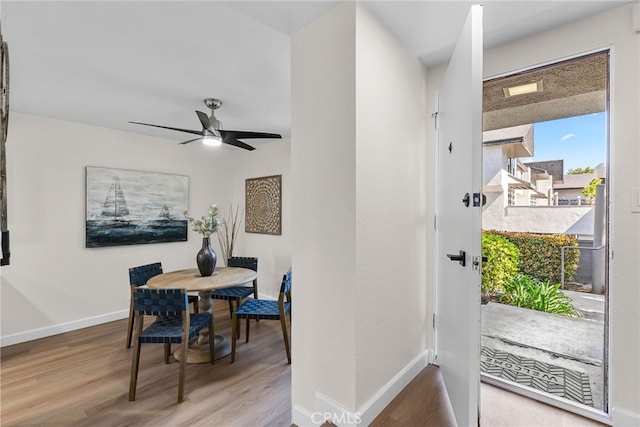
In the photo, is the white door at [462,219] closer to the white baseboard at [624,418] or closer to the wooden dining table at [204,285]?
the white baseboard at [624,418]

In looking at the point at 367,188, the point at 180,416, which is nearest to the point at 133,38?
the point at 367,188

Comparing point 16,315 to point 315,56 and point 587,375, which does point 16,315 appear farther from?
point 587,375

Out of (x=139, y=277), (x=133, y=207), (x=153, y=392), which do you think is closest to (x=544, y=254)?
(x=153, y=392)

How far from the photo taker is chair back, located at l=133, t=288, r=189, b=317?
2076 millimetres

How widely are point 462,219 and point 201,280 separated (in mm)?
2238

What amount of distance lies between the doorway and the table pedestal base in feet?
7.03

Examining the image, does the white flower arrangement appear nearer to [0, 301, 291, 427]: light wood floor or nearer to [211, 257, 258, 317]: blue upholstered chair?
[211, 257, 258, 317]: blue upholstered chair

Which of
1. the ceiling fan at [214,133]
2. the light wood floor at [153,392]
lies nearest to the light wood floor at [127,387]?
the light wood floor at [153,392]

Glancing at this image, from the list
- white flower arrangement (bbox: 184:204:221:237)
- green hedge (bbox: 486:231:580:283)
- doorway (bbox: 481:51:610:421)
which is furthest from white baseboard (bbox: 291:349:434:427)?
white flower arrangement (bbox: 184:204:221:237)

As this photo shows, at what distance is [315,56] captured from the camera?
164cm

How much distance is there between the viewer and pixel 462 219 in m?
1.48

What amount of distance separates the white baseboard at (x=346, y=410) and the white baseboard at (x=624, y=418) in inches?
41.6

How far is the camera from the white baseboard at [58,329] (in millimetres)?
2955

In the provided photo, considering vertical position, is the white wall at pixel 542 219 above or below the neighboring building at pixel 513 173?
below
